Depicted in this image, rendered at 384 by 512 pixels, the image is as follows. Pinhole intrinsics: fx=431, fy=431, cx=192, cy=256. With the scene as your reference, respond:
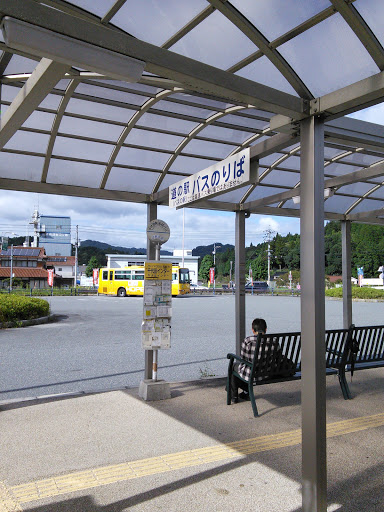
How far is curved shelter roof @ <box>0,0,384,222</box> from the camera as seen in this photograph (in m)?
2.67

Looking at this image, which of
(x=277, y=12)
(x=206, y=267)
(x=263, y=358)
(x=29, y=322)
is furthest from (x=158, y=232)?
(x=206, y=267)

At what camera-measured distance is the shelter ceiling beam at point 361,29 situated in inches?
112

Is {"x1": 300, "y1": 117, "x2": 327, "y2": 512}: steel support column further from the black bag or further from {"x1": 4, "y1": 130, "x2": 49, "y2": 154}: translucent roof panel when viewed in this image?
{"x1": 4, "y1": 130, "x2": 49, "y2": 154}: translucent roof panel

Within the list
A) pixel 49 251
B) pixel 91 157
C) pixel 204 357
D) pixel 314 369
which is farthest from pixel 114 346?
pixel 49 251

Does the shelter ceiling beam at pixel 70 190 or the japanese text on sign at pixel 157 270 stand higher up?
the shelter ceiling beam at pixel 70 190

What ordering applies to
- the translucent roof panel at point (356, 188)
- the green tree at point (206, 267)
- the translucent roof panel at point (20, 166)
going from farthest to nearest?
the green tree at point (206, 267)
the translucent roof panel at point (356, 188)
the translucent roof panel at point (20, 166)

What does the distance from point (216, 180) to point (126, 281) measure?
36936 mm

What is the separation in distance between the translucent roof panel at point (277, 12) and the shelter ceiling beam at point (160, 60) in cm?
63

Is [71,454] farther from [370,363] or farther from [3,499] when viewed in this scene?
[370,363]

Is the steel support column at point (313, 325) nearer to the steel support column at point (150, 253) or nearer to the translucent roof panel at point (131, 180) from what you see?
the steel support column at point (150, 253)

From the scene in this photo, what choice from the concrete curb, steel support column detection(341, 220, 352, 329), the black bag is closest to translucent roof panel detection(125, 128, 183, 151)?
the black bag

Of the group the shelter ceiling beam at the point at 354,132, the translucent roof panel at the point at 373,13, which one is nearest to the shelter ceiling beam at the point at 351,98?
the shelter ceiling beam at the point at 354,132

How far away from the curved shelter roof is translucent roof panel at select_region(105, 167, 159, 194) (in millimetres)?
Answer: 17

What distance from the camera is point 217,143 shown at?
5.67 m
